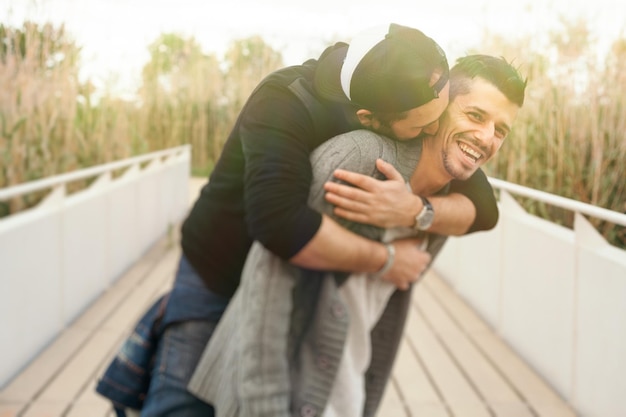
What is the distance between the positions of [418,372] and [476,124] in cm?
271

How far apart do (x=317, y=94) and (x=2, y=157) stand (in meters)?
3.05

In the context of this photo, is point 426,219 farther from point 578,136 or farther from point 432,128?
point 578,136

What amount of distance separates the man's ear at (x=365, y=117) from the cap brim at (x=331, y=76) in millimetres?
13

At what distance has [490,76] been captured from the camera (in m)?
0.49

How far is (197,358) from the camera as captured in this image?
970 millimetres

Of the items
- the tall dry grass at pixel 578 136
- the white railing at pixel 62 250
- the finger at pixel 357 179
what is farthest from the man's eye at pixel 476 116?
the white railing at pixel 62 250

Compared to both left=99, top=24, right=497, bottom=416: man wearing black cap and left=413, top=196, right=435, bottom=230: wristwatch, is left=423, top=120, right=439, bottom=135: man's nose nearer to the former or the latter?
left=99, top=24, right=497, bottom=416: man wearing black cap

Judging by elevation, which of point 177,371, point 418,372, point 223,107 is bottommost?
point 418,372

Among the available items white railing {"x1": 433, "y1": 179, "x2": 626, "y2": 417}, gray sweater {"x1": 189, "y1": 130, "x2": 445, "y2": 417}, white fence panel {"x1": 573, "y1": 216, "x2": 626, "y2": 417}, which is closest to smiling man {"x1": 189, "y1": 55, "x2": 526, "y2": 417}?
gray sweater {"x1": 189, "y1": 130, "x2": 445, "y2": 417}

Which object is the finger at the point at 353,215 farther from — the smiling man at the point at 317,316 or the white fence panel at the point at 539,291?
the white fence panel at the point at 539,291

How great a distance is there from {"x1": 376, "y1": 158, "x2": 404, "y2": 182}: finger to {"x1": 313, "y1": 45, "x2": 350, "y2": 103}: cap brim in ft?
0.18

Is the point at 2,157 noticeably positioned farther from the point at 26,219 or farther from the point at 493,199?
the point at 493,199

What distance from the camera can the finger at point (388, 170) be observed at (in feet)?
1.79

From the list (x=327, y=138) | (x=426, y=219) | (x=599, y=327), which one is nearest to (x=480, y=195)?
(x=426, y=219)
